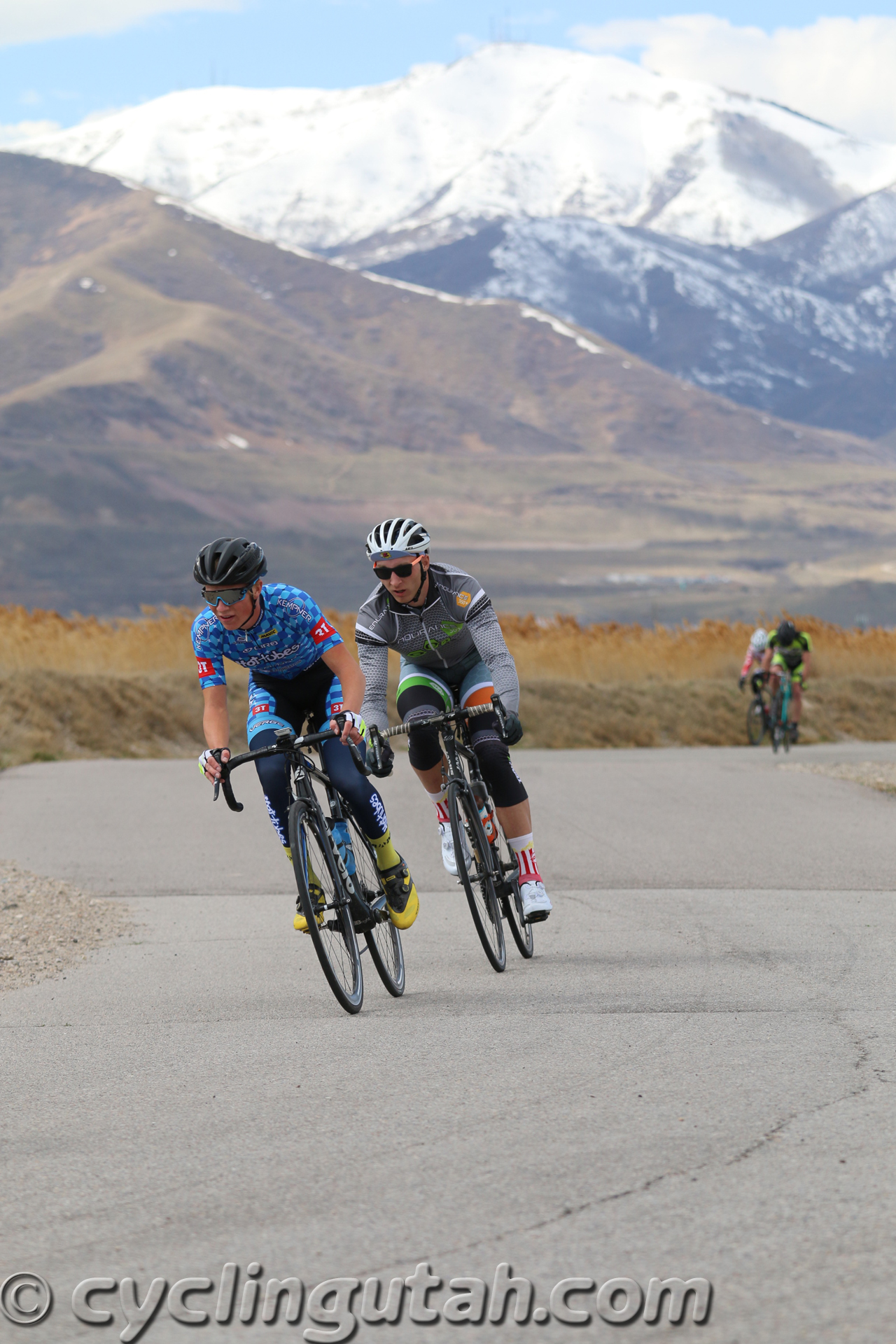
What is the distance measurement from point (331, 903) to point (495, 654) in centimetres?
175

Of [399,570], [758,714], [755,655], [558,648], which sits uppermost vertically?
[399,570]

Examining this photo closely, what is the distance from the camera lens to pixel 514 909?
26.8 ft

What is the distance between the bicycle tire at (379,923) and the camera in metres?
7.18

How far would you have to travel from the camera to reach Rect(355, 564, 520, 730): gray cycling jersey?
317 inches

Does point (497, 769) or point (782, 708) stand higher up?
point (497, 769)

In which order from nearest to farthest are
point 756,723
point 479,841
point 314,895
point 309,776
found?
point 314,895 → point 309,776 → point 479,841 → point 756,723

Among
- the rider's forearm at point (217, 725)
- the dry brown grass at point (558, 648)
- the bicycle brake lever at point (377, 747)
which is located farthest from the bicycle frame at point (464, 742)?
the dry brown grass at point (558, 648)

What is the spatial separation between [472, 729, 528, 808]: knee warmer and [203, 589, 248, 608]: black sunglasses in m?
1.60

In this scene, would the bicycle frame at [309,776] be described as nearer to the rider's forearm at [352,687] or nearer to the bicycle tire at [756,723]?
the rider's forearm at [352,687]

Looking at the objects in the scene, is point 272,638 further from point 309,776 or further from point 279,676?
point 309,776

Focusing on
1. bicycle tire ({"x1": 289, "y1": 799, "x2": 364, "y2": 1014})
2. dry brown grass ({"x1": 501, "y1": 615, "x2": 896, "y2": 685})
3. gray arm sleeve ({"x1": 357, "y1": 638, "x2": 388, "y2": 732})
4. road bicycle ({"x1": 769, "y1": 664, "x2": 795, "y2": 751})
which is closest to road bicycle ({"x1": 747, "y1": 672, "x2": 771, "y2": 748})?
road bicycle ({"x1": 769, "y1": 664, "x2": 795, "y2": 751})

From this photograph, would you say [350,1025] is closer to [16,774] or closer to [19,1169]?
[19,1169]

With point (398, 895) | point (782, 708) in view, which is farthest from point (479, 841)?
point (782, 708)

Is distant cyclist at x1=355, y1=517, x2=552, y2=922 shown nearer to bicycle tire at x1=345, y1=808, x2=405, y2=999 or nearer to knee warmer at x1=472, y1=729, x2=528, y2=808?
knee warmer at x1=472, y1=729, x2=528, y2=808
